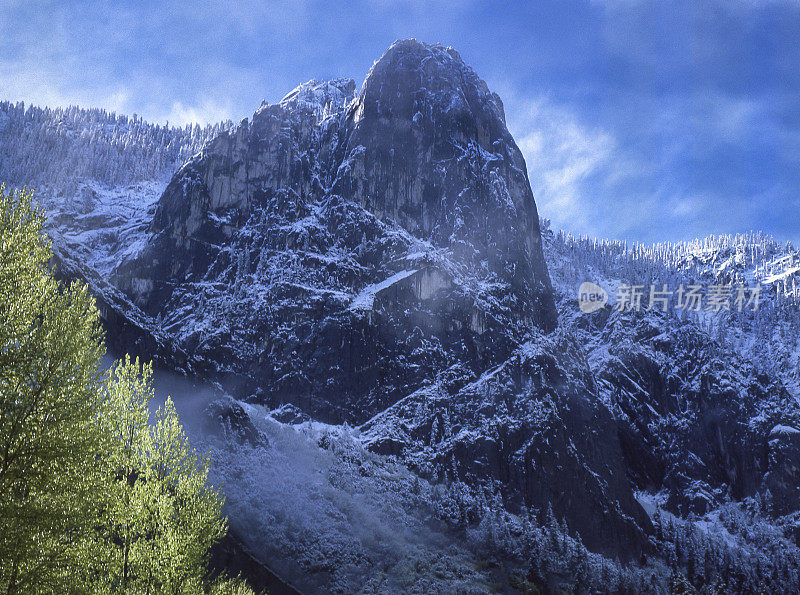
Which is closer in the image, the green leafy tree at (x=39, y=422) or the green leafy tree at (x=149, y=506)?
the green leafy tree at (x=39, y=422)

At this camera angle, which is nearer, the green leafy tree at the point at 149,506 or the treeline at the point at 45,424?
the treeline at the point at 45,424

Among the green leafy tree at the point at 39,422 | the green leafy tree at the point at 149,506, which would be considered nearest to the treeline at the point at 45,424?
the green leafy tree at the point at 39,422

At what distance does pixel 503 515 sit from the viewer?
168875 mm

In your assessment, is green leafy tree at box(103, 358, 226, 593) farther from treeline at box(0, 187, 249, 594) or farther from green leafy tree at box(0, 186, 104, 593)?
green leafy tree at box(0, 186, 104, 593)

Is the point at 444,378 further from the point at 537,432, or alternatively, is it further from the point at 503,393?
the point at 537,432

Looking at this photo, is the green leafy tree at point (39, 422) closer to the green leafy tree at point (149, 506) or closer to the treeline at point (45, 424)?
the treeline at point (45, 424)

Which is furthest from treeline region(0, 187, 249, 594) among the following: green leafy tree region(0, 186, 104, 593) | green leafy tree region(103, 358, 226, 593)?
green leafy tree region(103, 358, 226, 593)

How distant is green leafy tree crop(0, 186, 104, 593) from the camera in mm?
17578

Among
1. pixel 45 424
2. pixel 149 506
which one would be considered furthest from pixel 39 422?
pixel 149 506

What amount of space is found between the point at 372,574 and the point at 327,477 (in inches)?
1593

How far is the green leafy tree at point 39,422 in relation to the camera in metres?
17.6

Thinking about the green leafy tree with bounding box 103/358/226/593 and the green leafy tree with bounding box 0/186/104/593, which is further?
the green leafy tree with bounding box 103/358/226/593

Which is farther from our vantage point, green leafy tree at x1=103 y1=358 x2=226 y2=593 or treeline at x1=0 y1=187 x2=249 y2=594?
green leafy tree at x1=103 y1=358 x2=226 y2=593

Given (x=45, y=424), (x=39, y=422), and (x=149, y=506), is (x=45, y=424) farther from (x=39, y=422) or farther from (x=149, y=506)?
(x=149, y=506)
